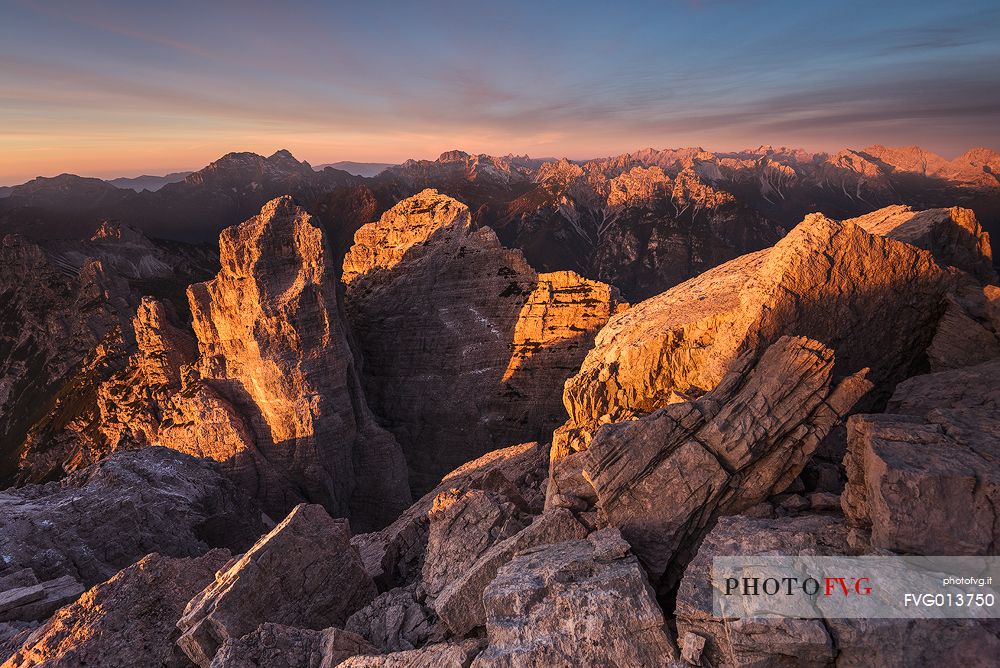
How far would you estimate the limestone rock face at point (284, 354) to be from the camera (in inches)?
1678

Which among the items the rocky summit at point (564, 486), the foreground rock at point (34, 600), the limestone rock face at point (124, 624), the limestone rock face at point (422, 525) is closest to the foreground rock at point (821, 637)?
the rocky summit at point (564, 486)

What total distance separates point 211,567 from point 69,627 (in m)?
4.94

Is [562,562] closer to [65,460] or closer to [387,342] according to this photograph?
[387,342]

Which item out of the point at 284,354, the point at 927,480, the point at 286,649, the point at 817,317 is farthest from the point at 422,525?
the point at 284,354

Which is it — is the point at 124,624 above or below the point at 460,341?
above

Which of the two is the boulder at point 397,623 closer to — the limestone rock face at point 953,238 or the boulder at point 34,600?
the boulder at point 34,600

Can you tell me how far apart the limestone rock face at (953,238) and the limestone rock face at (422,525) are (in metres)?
24.3

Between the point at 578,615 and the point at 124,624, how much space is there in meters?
17.4

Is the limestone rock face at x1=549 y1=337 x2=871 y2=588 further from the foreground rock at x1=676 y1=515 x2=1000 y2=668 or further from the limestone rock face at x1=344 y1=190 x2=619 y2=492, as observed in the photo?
the limestone rock face at x1=344 y1=190 x2=619 y2=492

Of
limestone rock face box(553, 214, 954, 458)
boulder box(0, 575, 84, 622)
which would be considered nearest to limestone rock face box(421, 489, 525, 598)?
limestone rock face box(553, 214, 954, 458)

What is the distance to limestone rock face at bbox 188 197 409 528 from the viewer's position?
42.6 metres

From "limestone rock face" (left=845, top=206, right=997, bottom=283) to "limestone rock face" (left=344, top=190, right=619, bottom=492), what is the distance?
27.8 m

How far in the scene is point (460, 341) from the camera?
5794 cm

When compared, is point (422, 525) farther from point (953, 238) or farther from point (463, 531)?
point (953, 238)
